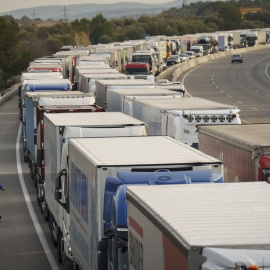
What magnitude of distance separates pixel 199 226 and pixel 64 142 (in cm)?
819

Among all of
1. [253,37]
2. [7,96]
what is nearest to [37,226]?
[7,96]

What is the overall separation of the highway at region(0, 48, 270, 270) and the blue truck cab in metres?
5.89

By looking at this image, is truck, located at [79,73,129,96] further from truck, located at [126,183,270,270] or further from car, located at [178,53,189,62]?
car, located at [178,53,189,62]

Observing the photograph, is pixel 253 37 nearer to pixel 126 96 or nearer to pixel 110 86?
pixel 110 86

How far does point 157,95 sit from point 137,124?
11.1 metres

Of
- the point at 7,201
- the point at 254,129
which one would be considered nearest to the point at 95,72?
the point at 7,201

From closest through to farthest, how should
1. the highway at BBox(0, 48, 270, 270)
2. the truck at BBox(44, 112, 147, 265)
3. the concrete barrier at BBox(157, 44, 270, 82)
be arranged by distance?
the truck at BBox(44, 112, 147, 265), the highway at BBox(0, 48, 270, 270), the concrete barrier at BBox(157, 44, 270, 82)

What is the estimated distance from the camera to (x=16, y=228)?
2053cm

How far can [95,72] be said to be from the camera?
44.2m

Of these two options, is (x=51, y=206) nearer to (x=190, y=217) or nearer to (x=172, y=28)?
(x=190, y=217)

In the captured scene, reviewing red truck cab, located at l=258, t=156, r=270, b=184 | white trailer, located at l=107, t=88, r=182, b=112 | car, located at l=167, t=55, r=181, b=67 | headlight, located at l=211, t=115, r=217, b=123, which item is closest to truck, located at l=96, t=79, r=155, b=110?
white trailer, located at l=107, t=88, r=182, b=112

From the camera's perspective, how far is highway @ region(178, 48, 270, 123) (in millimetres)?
54591

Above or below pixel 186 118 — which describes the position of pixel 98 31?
below

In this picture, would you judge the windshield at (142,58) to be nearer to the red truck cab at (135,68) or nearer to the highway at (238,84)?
the highway at (238,84)
